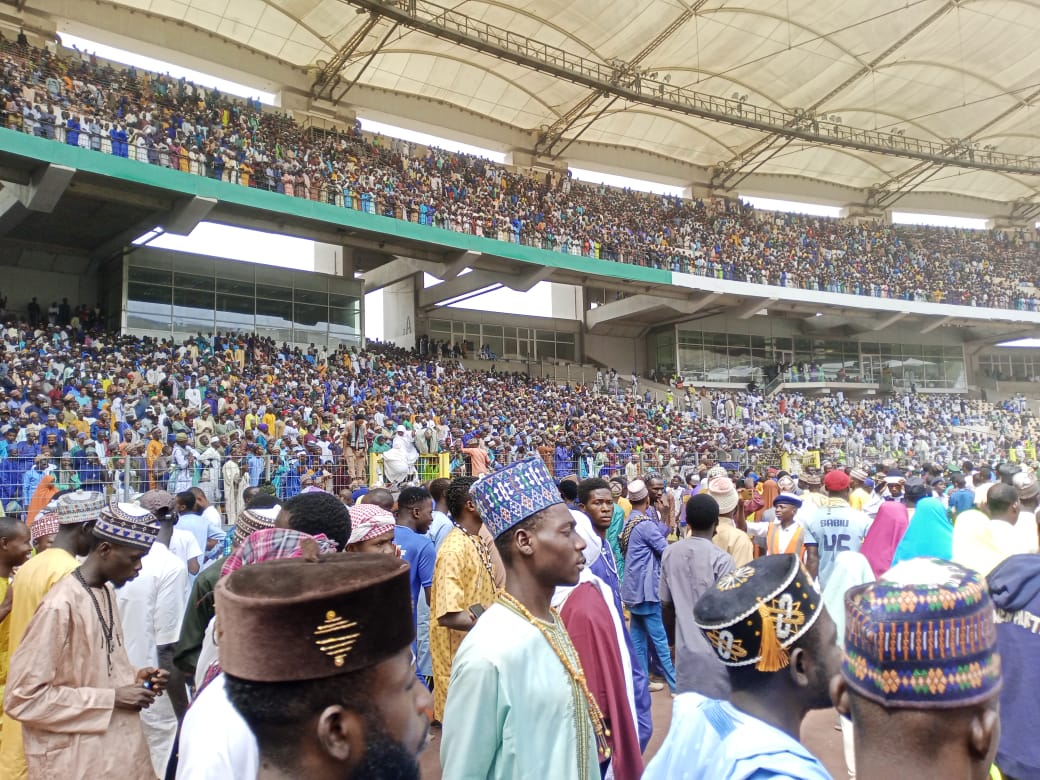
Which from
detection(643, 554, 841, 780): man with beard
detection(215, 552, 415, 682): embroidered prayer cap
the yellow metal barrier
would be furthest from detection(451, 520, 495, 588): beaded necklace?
the yellow metal barrier

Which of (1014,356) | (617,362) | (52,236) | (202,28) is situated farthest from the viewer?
(1014,356)

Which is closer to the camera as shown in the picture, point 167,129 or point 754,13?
point 167,129

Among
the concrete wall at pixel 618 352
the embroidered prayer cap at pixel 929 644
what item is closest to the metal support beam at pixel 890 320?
the concrete wall at pixel 618 352

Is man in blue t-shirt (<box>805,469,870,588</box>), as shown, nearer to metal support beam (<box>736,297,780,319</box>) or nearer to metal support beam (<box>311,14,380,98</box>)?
metal support beam (<box>311,14,380,98</box>)

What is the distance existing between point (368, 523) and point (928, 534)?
351 cm

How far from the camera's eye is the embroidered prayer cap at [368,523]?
12.0ft

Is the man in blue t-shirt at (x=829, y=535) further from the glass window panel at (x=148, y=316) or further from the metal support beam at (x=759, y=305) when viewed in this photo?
the metal support beam at (x=759, y=305)

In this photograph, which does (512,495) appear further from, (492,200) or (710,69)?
(710,69)

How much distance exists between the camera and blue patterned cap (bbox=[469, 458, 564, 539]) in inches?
97.3

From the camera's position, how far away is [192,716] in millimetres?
1853

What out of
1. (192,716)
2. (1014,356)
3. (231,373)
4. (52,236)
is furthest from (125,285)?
(1014,356)

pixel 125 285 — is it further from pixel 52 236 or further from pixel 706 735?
pixel 706 735

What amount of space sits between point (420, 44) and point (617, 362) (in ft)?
45.0

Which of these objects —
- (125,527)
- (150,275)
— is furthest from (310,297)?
(125,527)
